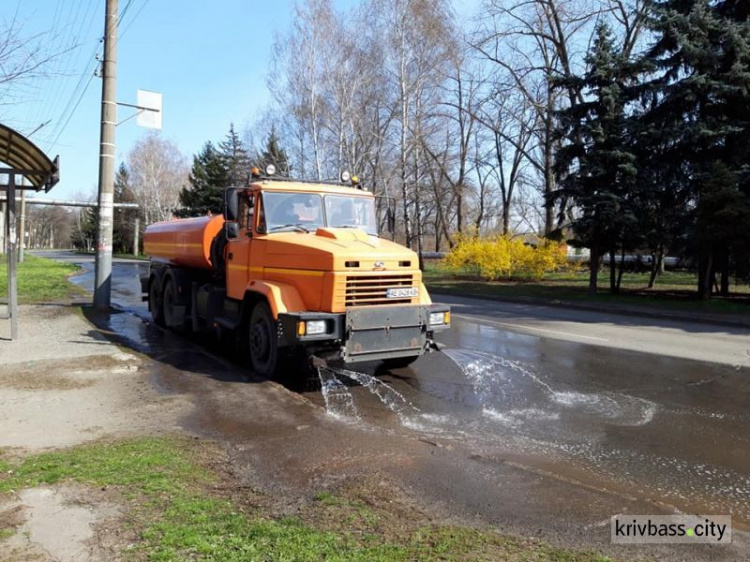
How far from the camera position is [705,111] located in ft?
62.2

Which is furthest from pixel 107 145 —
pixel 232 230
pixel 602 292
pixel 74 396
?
pixel 602 292

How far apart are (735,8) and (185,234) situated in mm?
19558

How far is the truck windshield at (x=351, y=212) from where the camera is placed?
8664mm

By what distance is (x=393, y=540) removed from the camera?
11.2ft

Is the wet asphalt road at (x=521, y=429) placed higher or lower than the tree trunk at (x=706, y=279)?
lower

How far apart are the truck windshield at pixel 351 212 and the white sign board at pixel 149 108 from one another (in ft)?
26.7

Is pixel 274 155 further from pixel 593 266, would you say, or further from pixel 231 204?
pixel 231 204

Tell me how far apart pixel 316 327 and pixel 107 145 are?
32.8 feet

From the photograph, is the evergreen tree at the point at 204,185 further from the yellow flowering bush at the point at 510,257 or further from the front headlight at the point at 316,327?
the front headlight at the point at 316,327

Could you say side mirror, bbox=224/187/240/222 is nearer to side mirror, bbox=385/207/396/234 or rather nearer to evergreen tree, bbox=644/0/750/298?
evergreen tree, bbox=644/0/750/298

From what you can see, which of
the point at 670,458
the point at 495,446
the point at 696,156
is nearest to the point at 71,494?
the point at 495,446

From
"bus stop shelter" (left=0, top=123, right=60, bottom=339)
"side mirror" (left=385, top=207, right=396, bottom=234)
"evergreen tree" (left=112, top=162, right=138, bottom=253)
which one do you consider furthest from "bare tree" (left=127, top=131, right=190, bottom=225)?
"bus stop shelter" (left=0, top=123, right=60, bottom=339)

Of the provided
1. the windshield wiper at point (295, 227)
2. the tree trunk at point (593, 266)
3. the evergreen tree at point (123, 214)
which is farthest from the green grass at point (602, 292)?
the evergreen tree at point (123, 214)

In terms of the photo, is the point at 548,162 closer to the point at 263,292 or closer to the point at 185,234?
the point at 185,234
